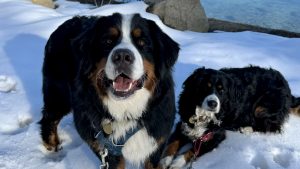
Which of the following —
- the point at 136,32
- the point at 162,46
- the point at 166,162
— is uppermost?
the point at 136,32

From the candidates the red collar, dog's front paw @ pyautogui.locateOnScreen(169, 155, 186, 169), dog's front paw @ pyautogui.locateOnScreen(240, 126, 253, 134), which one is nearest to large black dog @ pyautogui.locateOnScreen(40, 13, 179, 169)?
dog's front paw @ pyautogui.locateOnScreen(169, 155, 186, 169)

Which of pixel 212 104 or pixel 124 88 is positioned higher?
pixel 124 88

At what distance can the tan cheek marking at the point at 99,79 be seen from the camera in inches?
99.0

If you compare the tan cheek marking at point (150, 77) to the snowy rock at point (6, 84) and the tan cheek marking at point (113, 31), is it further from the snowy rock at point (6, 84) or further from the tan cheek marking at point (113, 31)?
the snowy rock at point (6, 84)

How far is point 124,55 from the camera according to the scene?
2316mm

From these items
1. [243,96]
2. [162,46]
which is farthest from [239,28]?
[162,46]

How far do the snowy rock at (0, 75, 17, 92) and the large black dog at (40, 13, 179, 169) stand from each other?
1.80m

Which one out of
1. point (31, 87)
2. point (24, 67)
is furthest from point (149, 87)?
point (24, 67)

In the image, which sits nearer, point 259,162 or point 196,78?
point 259,162

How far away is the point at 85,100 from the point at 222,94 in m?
1.46

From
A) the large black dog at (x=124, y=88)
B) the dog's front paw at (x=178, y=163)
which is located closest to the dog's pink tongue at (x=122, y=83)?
the large black dog at (x=124, y=88)

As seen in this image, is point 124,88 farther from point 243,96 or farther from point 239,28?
point 239,28

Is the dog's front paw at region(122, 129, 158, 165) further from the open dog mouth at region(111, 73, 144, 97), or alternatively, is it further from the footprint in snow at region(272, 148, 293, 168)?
the footprint in snow at region(272, 148, 293, 168)

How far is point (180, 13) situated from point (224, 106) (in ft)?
12.0
